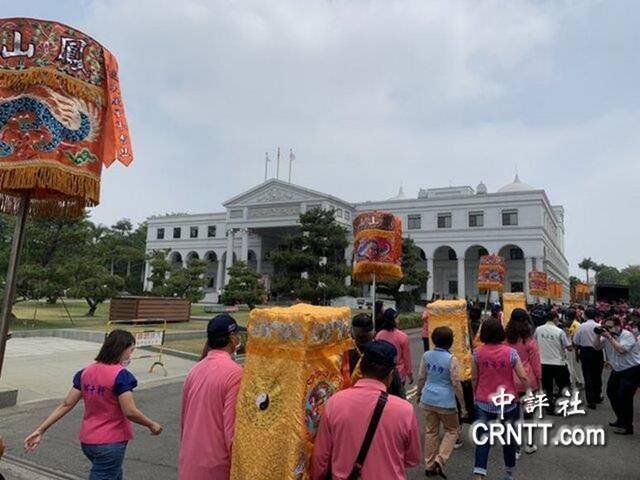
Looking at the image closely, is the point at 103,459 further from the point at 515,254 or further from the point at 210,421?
the point at 515,254

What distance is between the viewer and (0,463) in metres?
4.96

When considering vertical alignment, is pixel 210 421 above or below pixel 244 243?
below

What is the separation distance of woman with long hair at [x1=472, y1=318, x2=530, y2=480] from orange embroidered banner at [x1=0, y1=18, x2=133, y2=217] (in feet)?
14.8

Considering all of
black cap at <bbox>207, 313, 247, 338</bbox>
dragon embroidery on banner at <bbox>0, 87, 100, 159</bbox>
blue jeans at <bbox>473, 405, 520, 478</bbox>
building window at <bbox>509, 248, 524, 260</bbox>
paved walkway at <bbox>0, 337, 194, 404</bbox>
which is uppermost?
building window at <bbox>509, 248, 524, 260</bbox>

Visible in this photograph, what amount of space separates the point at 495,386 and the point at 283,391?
2.95 metres

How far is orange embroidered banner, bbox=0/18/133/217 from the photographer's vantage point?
4.39 m

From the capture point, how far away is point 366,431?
2.43 m

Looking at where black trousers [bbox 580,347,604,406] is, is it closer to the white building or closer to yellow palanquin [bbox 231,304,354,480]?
yellow palanquin [bbox 231,304,354,480]

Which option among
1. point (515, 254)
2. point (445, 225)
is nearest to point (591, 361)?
point (445, 225)

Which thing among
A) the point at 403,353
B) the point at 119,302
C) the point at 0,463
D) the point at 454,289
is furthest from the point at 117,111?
the point at 454,289

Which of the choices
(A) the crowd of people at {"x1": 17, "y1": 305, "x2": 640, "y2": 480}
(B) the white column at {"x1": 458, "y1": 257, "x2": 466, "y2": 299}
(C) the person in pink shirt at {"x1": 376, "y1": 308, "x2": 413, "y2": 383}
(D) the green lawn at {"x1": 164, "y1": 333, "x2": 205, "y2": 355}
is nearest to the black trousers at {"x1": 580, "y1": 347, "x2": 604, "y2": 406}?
(A) the crowd of people at {"x1": 17, "y1": 305, "x2": 640, "y2": 480}

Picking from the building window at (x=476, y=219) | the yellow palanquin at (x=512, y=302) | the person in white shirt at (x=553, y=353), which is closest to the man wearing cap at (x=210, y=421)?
the person in white shirt at (x=553, y=353)

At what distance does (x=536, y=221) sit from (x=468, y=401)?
1630 inches

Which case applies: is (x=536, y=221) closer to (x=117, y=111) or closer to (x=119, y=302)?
(x=119, y=302)
